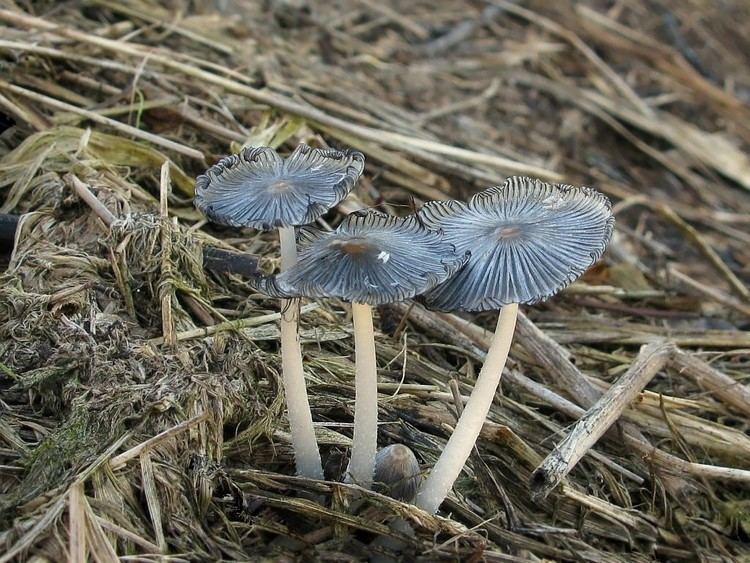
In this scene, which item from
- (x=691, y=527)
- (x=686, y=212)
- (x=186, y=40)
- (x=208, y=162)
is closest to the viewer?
(x=691, y=527)

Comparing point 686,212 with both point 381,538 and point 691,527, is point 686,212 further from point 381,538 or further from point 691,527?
point 381,538

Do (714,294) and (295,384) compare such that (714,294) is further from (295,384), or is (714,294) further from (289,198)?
(289,198)

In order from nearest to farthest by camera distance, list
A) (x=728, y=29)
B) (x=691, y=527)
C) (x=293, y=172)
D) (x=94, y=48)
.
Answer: (x=293, y=172), (x=691, y=527), (x=94, y=48), (x=728, y=29)

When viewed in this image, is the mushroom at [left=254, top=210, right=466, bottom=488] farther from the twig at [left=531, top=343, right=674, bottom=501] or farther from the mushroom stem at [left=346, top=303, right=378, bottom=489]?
the twig at [left=531, top=343, right=674, bottom=501]

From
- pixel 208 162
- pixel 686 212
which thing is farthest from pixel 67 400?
pixel 686 212

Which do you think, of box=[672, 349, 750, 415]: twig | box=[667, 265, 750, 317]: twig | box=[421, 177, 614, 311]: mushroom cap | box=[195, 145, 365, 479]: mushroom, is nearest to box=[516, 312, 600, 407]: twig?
box=[672, 349, 750, 415]: twig

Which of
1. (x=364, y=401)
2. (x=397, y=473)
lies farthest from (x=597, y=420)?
(x=364, y=401)
